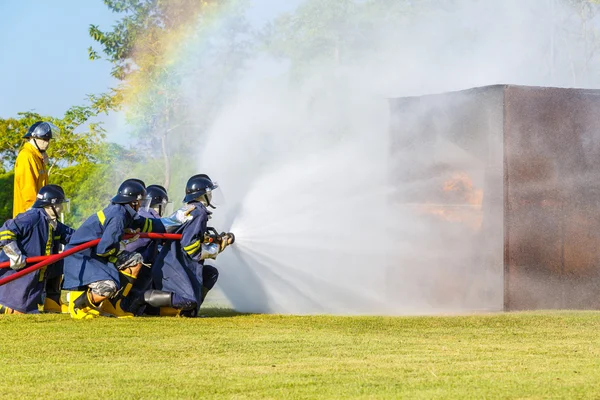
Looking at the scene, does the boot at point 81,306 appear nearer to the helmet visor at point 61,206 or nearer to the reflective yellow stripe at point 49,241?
the reflective yellow stripe at point 49,241

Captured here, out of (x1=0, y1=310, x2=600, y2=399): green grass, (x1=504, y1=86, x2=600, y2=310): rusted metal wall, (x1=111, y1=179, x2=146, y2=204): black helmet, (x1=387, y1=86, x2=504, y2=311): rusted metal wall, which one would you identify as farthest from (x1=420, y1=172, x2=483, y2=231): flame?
(x1=111, y1=179, x2=146, y2=204): black helmet

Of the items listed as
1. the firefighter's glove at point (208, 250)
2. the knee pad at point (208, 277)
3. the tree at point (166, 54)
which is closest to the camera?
the firefighter's glove at point (208, 250)

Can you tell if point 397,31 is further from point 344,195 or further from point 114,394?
point 114,394

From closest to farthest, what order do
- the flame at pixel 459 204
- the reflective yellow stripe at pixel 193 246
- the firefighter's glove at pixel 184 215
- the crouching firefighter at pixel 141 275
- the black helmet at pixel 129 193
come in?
the black helmet at pixel 129 193, the reflective yellow stripe at pixel 193 246, the firefighter's glove at pixel 184 215, the crouching firefighter at pixel 141 275, the flame at pixel 459 204

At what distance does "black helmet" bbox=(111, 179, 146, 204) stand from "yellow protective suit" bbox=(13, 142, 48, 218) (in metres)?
1.93

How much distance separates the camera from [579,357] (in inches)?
312

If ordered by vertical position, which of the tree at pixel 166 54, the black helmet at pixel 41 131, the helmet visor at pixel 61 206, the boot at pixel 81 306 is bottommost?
the boot at pixel 81 306

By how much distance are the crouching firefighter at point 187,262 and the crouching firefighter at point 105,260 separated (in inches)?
13.0

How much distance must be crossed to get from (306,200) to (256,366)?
6.80 metres

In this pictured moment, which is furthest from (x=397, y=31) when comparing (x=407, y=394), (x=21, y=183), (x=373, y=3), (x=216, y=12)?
(x=407, y=394)

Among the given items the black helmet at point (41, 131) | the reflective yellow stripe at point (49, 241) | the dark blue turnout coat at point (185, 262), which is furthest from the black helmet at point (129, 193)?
the black helmet at point (41, 131)

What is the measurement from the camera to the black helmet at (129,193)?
11.4m

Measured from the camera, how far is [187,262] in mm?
11891

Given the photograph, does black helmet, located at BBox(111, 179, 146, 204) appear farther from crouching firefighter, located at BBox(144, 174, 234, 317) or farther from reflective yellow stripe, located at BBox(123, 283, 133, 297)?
reflective yellow stripe, located at BBox(123, 283, 133, 297)
